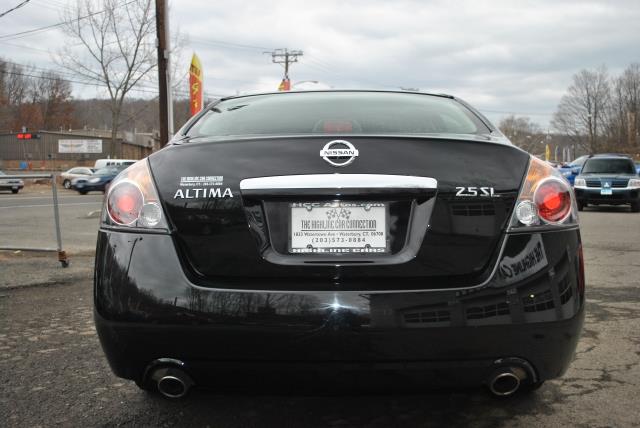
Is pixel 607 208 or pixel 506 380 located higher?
pixel 506 380

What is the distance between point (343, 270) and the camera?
6.95 feet

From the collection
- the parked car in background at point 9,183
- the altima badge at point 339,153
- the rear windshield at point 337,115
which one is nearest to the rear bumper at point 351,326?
the altima badge at point 339,153

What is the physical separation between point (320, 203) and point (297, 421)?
111 centimetres

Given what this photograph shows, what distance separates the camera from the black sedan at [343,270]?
2074mm

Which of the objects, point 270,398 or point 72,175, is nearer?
point 270,398

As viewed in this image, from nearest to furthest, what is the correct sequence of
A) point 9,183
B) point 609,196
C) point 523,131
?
1. point 9,183
2. point 609,196
3. point 523,131

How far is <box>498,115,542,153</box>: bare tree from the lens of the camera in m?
131

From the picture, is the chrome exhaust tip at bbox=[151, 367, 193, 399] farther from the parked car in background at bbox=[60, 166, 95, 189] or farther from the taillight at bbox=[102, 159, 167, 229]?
the parked car in background at bbox=[60, 166, 95, 189]

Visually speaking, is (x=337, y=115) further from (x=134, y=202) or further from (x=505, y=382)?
(x=505, y=382)

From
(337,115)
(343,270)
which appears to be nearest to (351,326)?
(343,270)

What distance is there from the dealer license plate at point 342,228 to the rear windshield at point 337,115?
494 millimetres

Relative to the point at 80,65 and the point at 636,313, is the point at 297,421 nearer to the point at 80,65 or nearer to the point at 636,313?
the point at 636,313

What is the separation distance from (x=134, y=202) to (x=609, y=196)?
16142 millimetres

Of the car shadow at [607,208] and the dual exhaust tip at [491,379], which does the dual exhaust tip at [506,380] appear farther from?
the car shadow at [607,208]
